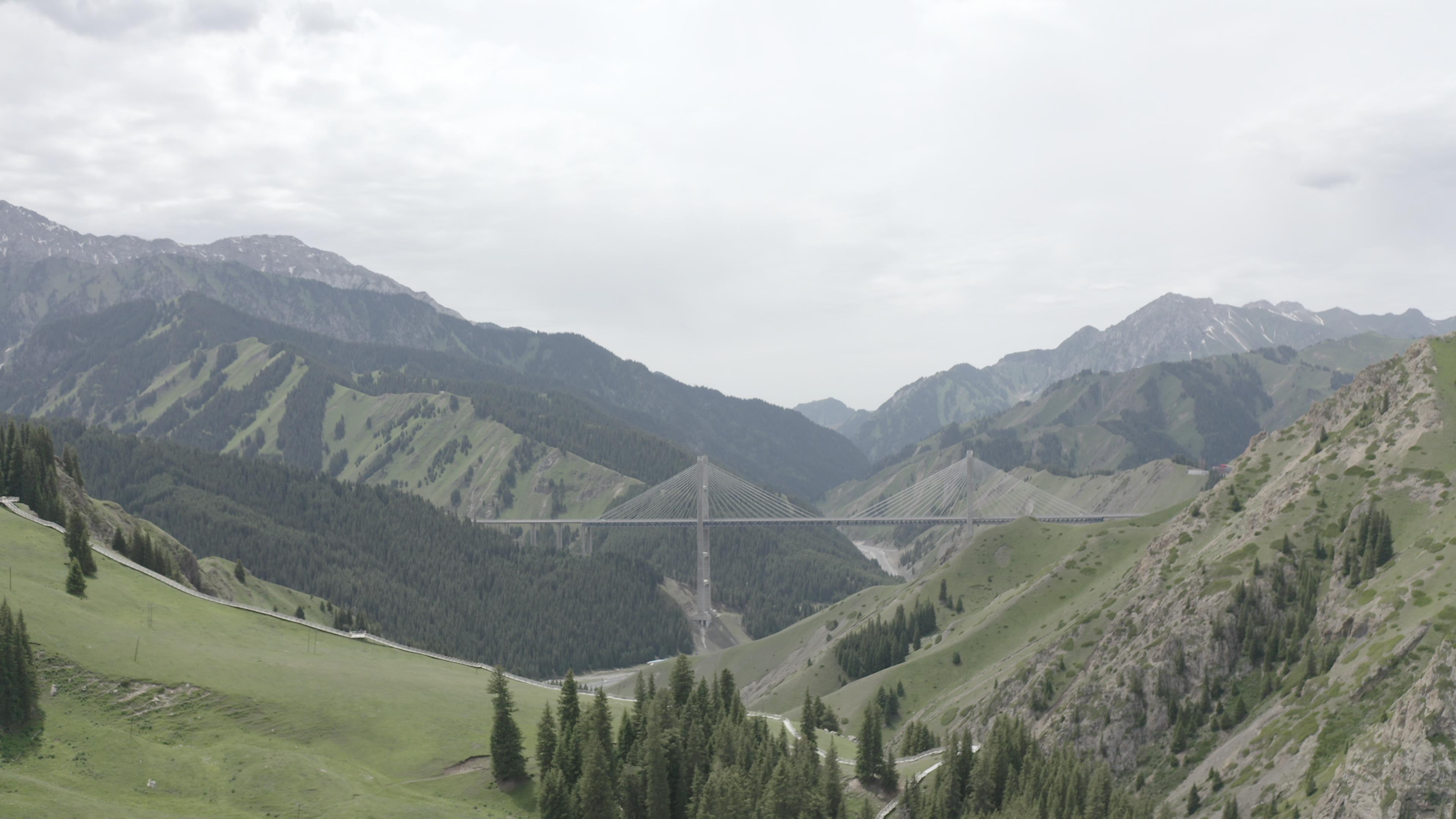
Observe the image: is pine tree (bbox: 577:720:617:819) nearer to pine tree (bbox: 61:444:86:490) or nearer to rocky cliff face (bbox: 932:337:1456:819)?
rocky cliff face (bbox: 932:337:1456:819)

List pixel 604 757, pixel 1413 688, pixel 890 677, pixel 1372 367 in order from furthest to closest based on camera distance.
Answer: pixel 890 677 < pixel 1372 367 < pixel 1413 688 < pixel 604 757

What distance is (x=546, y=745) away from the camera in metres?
73.6

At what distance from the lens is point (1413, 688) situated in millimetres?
80188

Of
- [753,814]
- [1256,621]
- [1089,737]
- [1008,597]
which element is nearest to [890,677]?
[1008,597]

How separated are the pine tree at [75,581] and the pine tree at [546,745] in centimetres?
3901

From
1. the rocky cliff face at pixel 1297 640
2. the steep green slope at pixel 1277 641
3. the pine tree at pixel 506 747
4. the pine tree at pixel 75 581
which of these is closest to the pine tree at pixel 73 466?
the pine tree at pixel 75 581

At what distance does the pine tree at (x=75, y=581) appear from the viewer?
82312 millimetres

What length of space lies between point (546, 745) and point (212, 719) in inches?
878

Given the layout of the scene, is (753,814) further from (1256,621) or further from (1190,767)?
(1256,621)

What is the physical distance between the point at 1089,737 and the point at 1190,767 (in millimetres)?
13901

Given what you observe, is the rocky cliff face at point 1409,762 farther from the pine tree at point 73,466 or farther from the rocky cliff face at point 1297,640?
the pine tree at point 73,466

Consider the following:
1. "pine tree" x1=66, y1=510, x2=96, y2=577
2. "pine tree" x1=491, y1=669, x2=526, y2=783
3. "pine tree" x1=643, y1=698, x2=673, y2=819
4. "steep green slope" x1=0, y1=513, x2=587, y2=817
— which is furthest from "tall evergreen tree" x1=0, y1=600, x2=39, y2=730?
"pine tree" x1=643, y1=698, x2=673, y2=819

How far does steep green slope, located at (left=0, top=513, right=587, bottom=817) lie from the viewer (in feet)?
198

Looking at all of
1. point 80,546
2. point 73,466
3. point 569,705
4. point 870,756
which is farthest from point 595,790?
point 73,466
